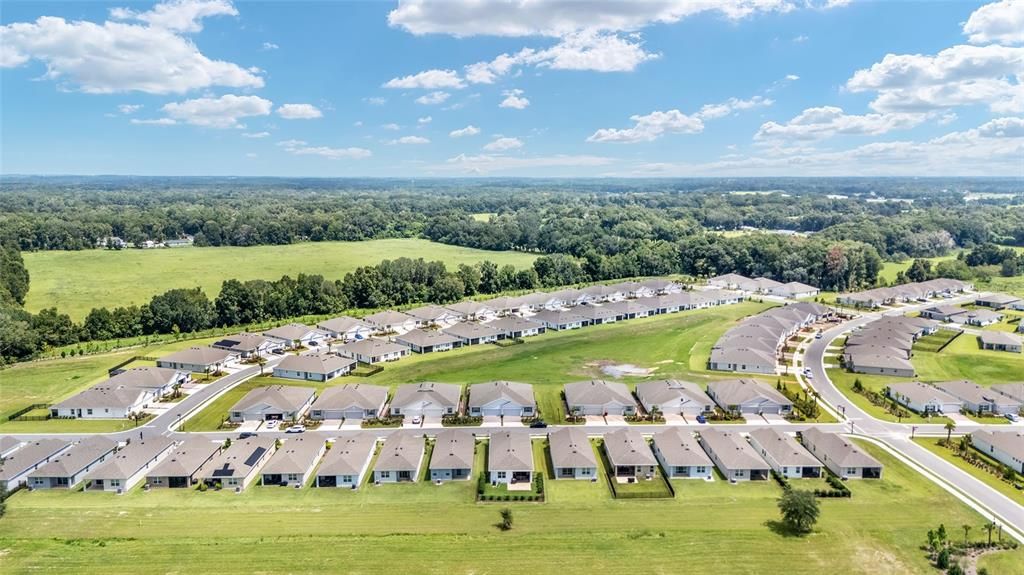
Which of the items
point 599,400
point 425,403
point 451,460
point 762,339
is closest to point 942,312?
point 762,339

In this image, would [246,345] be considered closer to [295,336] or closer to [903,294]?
[295,336]

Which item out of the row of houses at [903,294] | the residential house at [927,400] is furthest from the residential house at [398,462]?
the row of houses at [903,294]

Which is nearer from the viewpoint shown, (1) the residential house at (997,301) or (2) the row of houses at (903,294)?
(1) the residential house at (997,301)

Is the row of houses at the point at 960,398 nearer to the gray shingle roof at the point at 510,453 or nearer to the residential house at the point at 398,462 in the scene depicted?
the gray shingle roof at the point at 510,453

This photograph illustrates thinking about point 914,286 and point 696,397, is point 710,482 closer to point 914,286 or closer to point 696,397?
point 696,397

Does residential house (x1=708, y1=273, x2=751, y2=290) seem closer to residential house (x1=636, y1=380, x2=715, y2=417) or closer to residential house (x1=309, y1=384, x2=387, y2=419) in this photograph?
residential house (x1=636, y1=380, x2=715, y2=417)

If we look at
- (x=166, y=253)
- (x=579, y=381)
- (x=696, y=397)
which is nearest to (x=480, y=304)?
(x=579, y=381)

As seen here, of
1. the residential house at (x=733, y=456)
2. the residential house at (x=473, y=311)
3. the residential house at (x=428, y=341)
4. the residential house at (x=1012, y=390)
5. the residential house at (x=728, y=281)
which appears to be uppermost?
the residential house at (x=728, y=281)
